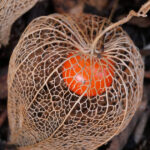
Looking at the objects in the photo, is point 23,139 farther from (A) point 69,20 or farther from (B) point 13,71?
(A) point 69,20

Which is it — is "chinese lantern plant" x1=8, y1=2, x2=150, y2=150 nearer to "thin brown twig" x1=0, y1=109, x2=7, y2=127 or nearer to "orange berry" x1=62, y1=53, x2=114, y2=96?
"orange berry" x1=62, y1=53, x2=114, y2=96

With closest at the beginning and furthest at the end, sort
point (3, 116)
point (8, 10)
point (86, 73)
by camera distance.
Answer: point (86, 73)
point (8, 10)
point (3, 116)

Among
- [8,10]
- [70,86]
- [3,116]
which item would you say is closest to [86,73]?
[70,86]

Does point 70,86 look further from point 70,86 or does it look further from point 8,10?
point 8,10

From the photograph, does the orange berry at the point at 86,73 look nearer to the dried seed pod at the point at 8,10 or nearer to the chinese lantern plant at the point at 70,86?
the chinese lantern plant at the point at 70,86

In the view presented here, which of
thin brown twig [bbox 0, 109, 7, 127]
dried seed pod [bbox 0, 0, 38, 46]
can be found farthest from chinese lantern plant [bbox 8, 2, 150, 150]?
thin brown twig [bbox 0, 109, 7, 127]

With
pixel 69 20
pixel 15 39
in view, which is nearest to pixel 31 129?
pixel 69 20

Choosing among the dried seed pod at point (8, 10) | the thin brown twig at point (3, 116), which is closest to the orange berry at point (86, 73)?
the dried seed pod at point (8, 10)

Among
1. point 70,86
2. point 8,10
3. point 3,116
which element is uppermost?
point 8,10
